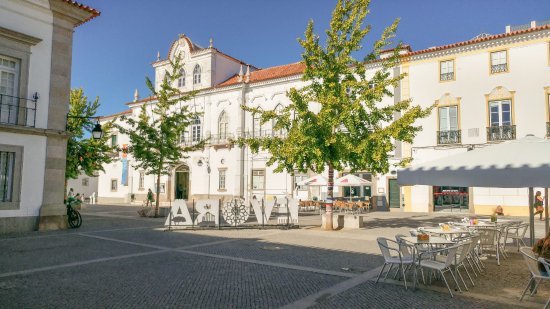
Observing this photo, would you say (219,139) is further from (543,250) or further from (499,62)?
(543,250)

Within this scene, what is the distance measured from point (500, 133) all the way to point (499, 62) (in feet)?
14.4

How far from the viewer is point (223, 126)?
3462 cm

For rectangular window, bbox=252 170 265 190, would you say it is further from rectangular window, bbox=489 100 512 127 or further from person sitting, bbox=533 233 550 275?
person sitting, bbox=533 233 550 275

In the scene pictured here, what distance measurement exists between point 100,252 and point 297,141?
7.64 metres

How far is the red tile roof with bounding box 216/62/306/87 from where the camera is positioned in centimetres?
3200

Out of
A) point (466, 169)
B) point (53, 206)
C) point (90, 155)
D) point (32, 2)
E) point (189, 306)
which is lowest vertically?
point (189, 306)

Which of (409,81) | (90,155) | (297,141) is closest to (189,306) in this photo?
(297,141)

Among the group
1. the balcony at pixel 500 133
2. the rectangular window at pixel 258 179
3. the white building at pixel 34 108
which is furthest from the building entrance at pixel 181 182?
the balcony at pixel 500 133

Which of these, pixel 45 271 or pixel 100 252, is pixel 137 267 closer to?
pixel 45 271

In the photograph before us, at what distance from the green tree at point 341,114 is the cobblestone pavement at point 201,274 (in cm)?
333

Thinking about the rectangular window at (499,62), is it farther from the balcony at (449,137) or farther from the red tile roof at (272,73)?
the red tile roof at (272,73)

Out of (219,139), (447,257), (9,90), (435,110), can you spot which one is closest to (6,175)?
(9,90)

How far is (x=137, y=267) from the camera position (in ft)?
27.7

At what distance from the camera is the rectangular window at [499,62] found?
77.5 ft
